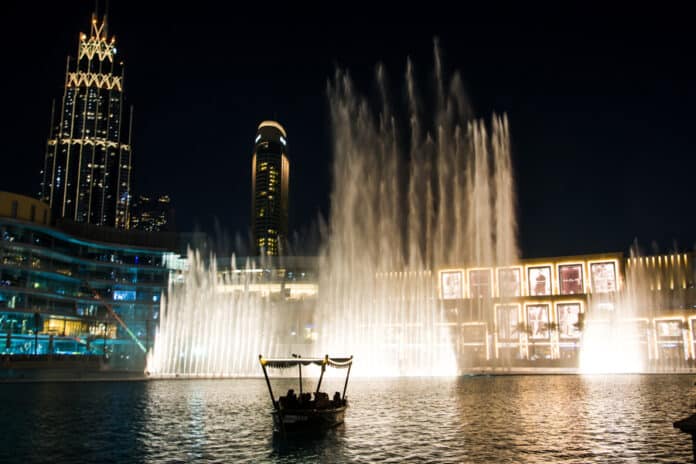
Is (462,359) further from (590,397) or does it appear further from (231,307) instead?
(590,397)

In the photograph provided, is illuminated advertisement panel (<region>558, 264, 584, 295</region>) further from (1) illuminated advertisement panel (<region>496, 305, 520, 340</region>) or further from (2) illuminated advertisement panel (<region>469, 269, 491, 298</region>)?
(2) illuminated advertisement panel (<region>469, 269, 491, 298</region>)

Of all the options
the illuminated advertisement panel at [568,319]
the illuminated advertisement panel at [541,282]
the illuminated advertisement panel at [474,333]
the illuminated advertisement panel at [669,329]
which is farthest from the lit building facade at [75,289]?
the illuminated advertisement panel at [669,329]

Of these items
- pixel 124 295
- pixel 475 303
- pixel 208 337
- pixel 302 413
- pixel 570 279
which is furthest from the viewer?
pixel 124 295

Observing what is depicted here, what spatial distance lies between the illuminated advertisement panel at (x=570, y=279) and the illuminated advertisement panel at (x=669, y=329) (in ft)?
41.8

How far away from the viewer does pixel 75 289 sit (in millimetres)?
114250

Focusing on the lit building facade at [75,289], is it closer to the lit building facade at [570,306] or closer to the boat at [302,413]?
the lit building facade at [570,306]

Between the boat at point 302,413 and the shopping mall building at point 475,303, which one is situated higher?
the shopping mall building at point 475,303

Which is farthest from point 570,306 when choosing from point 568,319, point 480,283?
point 480,283

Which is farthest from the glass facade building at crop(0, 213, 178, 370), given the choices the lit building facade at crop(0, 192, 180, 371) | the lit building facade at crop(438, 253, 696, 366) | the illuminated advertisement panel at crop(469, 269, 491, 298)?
the illuminated advertisement panel at crop(469, 269, 491, 298)

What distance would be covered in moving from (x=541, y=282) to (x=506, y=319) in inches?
332

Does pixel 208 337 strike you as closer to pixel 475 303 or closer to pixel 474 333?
pixel 474 333

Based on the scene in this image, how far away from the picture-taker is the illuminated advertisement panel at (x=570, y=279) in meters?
101

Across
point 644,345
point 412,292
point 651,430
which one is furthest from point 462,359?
point 651,430

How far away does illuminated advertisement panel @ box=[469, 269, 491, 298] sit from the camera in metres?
105
